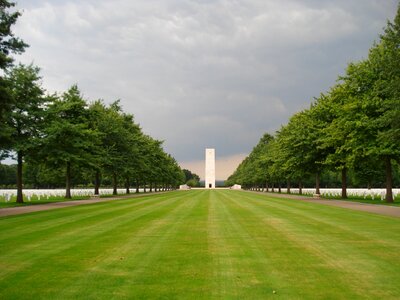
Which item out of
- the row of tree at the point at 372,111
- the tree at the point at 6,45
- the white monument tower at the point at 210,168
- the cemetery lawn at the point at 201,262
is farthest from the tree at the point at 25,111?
the white monument tower at the point at 210,168

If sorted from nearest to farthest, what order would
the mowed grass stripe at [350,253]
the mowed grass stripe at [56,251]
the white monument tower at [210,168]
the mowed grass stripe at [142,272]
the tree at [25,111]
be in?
the mowed grass stripe at [142,272], the mowed grass stripe at [350,253], the mowed grass stripe at [56,251], the tree at [25,111], the white monument tower at [210,168]

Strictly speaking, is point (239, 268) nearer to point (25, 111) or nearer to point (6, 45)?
point (6, 45)

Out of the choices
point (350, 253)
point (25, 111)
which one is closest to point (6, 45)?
point (25, 111)

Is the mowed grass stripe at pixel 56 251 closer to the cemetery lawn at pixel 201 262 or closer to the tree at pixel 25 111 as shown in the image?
the cemetery lawn at pixel 201 262

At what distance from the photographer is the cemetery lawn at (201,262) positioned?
677cm

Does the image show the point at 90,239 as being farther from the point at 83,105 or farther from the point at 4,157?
the point at 83,105

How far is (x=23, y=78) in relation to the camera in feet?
109

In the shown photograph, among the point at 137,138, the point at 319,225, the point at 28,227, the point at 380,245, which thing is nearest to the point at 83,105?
the point at 137,138

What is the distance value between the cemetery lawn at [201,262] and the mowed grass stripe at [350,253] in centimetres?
2

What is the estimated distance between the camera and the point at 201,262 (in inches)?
352

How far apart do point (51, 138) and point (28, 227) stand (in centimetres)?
1904

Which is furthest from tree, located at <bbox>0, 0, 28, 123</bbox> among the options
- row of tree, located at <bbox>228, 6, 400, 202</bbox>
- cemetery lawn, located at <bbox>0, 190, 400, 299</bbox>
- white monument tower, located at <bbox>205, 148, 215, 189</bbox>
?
white monument tower, located at <bbox>205, 148, 215, 189</bbox>

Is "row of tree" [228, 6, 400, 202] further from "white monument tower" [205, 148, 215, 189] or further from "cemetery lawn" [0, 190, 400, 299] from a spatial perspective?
"white monument tower" [205, 148, 215, 189]

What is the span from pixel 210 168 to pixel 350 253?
153m
